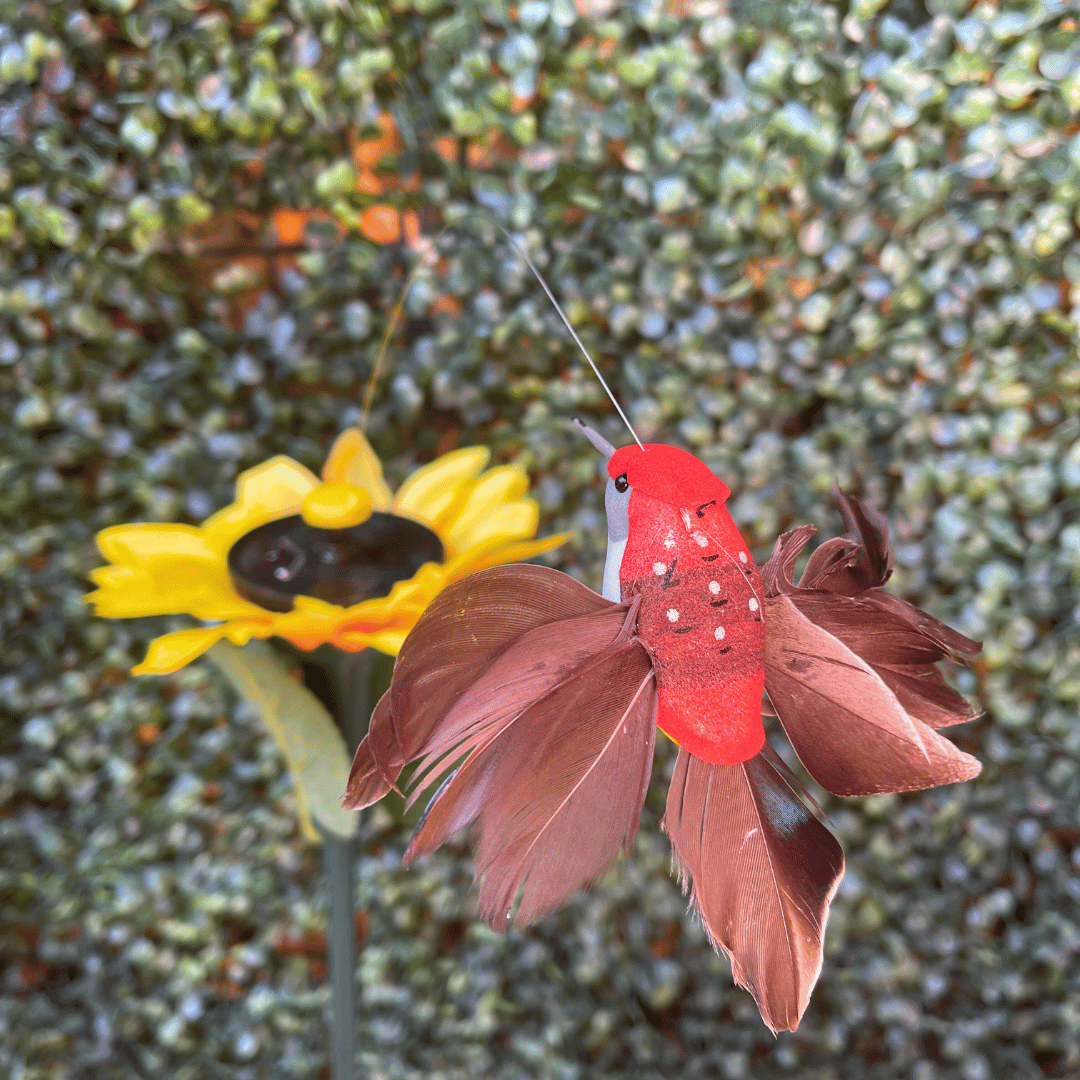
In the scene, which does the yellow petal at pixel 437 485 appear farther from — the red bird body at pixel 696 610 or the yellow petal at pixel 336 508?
the red bird body at pixel 696 610

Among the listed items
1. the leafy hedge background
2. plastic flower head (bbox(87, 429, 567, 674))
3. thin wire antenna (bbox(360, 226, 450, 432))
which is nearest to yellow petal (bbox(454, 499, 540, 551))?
plastic flower head (bbox(87, 429, 567, 674))

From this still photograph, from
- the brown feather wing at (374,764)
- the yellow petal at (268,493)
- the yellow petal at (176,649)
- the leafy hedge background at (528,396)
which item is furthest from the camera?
the leafy hedge background at (528,396)

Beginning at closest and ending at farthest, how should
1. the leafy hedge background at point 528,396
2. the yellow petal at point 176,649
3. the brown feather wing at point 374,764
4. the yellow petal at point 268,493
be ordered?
the brown feather wing at point 374,764
the yellow petal at point 176,649
the yellow petal at point 268,493
the leafy hedge background at point 528,396

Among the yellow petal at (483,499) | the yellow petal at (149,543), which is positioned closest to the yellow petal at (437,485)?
the yellow petal at (483,499)

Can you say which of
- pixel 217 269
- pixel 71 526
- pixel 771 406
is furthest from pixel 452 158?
pixel 71 526

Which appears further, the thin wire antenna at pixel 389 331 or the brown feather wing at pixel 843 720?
the thin wire antenna at pixel 389 331

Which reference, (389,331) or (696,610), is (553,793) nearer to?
(696,610)
